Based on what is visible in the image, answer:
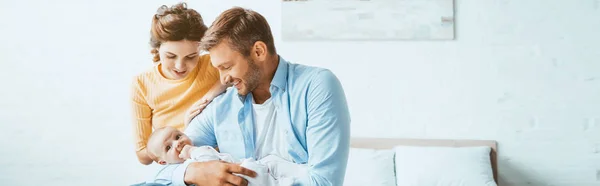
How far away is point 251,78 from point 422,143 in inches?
68.7

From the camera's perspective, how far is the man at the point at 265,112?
1.62 m

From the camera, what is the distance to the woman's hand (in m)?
1.88

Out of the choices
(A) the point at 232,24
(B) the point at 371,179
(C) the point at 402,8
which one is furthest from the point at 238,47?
(C) the point at 402,8

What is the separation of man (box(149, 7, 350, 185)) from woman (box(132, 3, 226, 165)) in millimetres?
122

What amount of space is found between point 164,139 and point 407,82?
175cm

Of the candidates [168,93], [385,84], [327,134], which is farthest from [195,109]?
[385,84]

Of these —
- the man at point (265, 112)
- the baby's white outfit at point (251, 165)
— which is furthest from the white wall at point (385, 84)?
→ the baby's white outfit at point (251, 165)

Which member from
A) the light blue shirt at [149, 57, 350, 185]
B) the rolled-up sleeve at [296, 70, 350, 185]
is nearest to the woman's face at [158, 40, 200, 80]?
the light blue shirt at [149, 57, 350, 185]

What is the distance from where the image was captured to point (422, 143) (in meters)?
3.22

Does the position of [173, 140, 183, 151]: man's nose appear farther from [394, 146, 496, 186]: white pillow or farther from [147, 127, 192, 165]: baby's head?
[394, 146, 496, 186]: white pillow

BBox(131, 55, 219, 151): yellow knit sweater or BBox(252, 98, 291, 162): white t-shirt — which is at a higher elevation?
BBox(131, 55, 219, 151): yellow knit sweater

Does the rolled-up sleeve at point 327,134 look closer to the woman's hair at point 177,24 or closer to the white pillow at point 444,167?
the woman's hair at point 177,24

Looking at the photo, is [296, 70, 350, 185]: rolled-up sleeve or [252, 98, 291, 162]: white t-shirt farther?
[252, 98, 291, 162]: white t-shirt

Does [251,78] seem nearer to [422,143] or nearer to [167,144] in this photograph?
[167,144]
